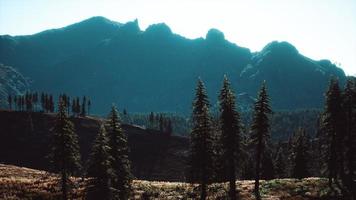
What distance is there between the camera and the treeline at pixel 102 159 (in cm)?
3919

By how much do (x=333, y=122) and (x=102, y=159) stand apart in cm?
3540

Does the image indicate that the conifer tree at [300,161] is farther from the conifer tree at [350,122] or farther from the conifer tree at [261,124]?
the conifer tree at [261,124]

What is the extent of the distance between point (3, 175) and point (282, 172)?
60.0 m

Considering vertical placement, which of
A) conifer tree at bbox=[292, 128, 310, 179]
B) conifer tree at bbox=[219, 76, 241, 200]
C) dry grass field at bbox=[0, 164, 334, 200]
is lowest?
dry grass field at bbox=[0, 164, 334, 200]

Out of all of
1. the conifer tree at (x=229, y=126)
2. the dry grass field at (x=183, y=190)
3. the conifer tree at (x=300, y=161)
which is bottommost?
the dry grass field at (x=183, y=190)

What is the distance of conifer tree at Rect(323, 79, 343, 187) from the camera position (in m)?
58.1

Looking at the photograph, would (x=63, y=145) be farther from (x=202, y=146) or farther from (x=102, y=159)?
(x=202, y=146)

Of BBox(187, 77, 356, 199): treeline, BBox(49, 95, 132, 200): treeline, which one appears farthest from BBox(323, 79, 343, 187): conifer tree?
BBox(49, 95, 132, 200): treeline

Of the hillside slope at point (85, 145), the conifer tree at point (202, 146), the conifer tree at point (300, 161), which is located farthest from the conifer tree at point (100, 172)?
the hillside slope at point (85, 145)

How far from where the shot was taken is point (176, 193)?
2371 inches

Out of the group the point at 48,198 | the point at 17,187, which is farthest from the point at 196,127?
the point at 17,187

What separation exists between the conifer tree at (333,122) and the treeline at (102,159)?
30819 millimetres

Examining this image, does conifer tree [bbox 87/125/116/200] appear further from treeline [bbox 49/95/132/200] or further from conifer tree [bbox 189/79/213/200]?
conifer tree [bbox 189/79/213/200]

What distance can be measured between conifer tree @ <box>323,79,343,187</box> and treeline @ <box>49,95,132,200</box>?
101 feet
